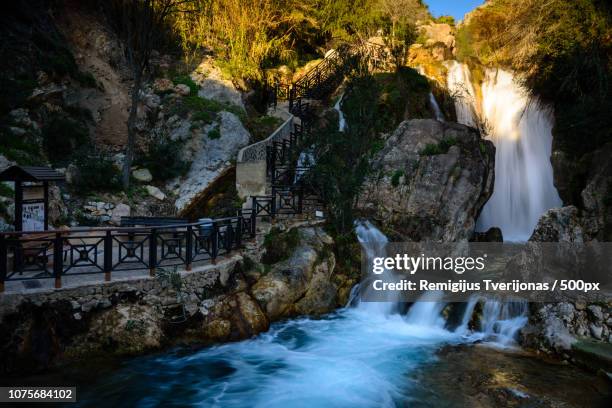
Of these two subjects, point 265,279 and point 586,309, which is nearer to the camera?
point 586,309

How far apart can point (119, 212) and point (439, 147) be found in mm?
12586

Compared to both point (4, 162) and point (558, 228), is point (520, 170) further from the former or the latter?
point (4, 162)

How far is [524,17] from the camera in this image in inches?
792

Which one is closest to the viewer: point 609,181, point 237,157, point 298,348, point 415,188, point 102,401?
point 102,401

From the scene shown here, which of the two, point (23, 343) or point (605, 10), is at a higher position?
point (605, 10)

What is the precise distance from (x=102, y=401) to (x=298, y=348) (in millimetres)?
4460

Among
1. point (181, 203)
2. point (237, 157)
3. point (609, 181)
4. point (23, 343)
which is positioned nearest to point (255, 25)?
point (237, 157)

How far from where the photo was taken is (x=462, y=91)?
2247 centimetres

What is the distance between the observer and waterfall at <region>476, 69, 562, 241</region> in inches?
734

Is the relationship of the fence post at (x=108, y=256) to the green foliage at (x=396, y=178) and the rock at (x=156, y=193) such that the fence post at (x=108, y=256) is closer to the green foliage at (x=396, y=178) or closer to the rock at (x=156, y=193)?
the rock at (x=156, y=193)

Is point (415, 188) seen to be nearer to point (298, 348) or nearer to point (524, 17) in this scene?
point (298, 348)

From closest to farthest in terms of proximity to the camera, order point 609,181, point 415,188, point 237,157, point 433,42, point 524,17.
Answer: point 609,181 → point 415,188 → point 237,157 → point 524,17 → point 433,42

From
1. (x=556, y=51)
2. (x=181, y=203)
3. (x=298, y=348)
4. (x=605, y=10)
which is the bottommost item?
(x=298, y=348)

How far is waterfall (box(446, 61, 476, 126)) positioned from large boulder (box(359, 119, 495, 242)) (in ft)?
16.7
